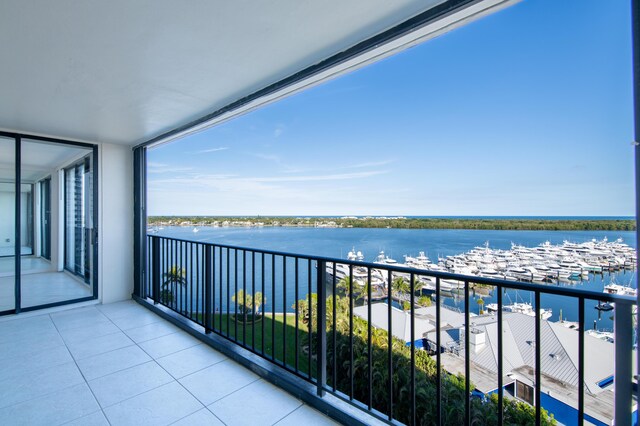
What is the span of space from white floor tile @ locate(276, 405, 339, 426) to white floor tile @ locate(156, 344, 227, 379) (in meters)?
0.97

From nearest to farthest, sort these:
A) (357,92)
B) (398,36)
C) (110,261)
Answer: (398,36) < (110,261) < (357,92)

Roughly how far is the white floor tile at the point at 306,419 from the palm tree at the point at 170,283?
213 cm

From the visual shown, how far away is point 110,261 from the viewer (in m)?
4.13

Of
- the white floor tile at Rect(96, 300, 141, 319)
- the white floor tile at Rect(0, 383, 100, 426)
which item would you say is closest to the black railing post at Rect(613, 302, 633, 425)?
the white floor tile at Rect(0, 383, 100, 426)

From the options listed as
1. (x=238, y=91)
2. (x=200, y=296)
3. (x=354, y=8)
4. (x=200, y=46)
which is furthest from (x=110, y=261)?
(x=354, y=8)

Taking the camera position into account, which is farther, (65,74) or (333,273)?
(65,74)

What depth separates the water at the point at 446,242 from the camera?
115cm

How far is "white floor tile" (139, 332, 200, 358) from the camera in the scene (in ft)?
8.66

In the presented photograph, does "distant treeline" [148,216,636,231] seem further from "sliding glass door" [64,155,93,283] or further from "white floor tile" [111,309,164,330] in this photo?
"white floor tile" [111,309,164,330]

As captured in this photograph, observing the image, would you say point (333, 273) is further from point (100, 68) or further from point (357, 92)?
point (357, 92)

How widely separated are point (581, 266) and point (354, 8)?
95.0 inches

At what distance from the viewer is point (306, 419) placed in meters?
1.78

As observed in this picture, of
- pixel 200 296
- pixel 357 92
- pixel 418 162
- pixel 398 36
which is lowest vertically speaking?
pixel 200 296

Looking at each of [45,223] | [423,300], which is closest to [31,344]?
[45,223]
